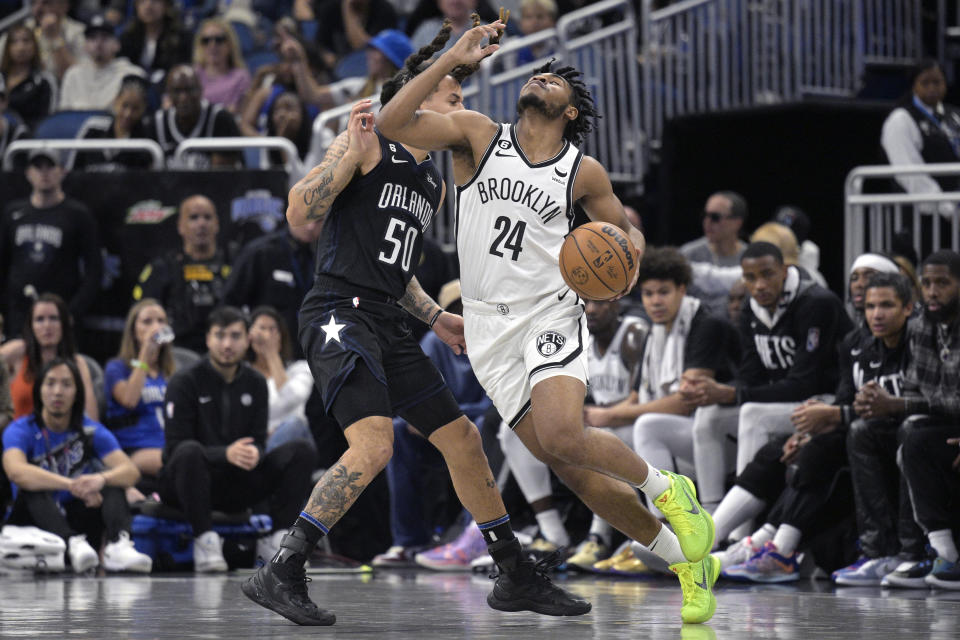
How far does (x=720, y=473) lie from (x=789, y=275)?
1.36m

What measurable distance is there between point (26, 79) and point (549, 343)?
1008 centimetres

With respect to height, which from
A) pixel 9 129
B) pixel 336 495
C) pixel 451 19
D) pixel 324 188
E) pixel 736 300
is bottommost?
pixel 336 495

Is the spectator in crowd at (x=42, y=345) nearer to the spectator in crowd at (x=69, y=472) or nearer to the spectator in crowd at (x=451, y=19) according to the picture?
the spectator in crowd at (x=69, y=472)

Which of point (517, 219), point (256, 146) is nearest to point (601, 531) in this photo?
Answer: point (517, 219)

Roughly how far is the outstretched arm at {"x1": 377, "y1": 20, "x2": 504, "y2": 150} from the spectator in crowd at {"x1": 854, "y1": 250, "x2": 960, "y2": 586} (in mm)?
3352

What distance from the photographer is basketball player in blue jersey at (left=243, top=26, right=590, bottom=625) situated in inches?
247

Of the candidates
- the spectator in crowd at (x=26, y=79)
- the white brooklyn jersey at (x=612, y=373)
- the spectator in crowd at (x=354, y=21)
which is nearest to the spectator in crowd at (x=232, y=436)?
the white brooklyn jersey at (x=612, y=373)

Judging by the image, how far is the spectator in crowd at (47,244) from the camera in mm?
11891

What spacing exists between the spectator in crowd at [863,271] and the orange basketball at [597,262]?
351 centimetres

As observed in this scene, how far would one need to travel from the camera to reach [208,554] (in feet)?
33.1

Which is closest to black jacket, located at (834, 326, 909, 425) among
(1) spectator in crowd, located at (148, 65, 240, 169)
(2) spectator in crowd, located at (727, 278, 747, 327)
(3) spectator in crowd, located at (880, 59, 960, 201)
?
(2) spectator in crowd, located at (727, 278, 747, 327)

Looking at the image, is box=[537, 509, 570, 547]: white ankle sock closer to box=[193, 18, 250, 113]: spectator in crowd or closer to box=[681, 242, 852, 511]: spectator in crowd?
box=[681, 242, 852, 511]: spectator in crowd

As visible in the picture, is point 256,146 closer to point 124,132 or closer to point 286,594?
point 124,132

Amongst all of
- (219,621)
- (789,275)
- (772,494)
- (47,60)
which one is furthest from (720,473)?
(47,60)
